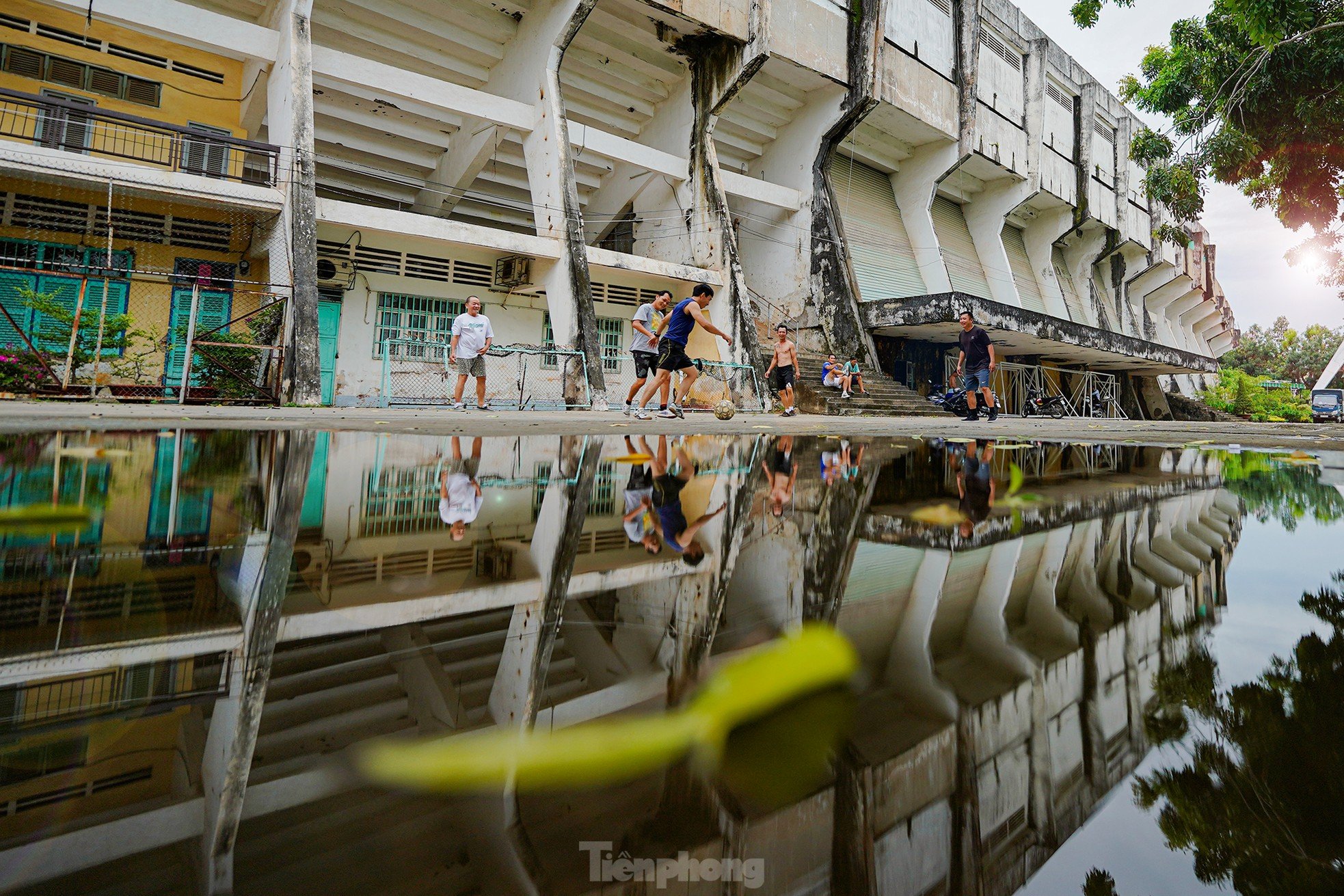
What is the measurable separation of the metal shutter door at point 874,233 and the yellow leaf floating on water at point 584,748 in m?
16.6

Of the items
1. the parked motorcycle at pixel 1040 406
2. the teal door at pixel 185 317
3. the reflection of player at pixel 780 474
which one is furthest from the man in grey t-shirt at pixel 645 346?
the parked motorcycle at pixel 1040 406

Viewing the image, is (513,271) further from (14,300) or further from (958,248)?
(958,248)

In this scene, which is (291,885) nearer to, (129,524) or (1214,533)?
(129,524)

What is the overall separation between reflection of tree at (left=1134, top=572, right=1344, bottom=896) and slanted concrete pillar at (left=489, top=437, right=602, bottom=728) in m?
0.55

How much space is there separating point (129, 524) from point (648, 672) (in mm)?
1438

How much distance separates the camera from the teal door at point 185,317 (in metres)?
10.5

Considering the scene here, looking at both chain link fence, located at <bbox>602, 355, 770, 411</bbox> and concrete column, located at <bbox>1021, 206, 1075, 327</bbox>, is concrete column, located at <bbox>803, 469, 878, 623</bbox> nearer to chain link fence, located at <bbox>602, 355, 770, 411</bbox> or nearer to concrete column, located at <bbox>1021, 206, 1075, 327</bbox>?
chain link fence, located at <bbox>602, 355, 770, 411</bbox>

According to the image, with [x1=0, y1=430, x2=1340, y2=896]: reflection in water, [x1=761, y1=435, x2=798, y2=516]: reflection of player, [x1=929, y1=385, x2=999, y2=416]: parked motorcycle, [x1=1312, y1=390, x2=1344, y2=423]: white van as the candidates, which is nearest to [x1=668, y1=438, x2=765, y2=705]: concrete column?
[x1=0, y1=430, x2=1340, y2=896]: reflection in water

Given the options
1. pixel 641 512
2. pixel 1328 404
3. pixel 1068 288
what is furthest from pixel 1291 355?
pixel 641 512

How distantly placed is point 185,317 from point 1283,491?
13.6 m

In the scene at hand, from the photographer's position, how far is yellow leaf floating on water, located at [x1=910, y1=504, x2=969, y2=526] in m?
1.81

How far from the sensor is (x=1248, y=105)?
37.0ft

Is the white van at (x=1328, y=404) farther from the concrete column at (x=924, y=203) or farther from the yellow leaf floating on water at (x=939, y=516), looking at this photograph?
the yellow leaf floating on water at (x=939, y=516)

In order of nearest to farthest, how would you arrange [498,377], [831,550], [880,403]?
1. [831,550]
2. [498,377]
3. [880,403]
